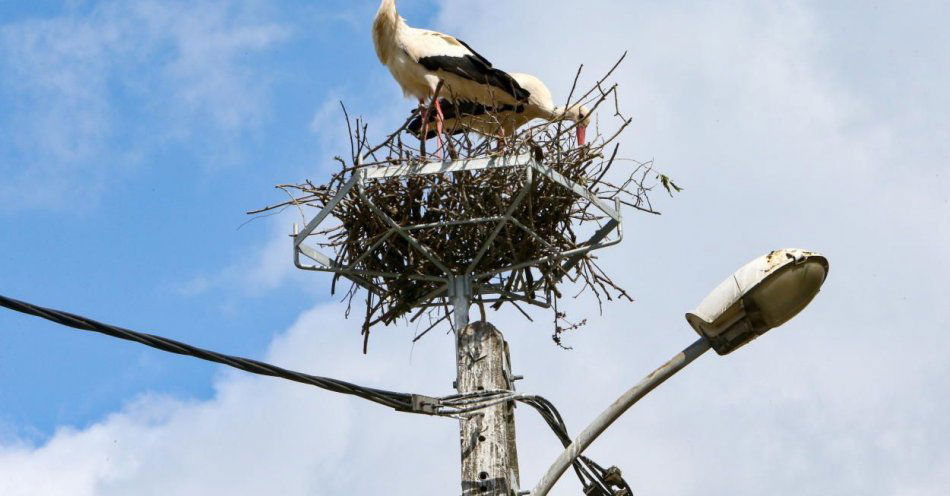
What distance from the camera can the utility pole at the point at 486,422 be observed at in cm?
578

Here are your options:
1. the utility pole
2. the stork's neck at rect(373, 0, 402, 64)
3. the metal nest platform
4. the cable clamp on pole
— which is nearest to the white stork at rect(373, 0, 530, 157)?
the stork's neck at rect(373, 0, 402, 64)

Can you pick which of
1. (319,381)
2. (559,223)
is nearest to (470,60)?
(559,223)

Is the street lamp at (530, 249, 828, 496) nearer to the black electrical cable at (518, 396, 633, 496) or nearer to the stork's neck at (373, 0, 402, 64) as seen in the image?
the black electrical cable at (518, 396, 633, 496)

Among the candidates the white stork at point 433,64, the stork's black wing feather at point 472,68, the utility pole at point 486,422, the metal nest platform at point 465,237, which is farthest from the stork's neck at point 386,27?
the utility pole at point 486,422

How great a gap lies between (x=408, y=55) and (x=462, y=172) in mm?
2963

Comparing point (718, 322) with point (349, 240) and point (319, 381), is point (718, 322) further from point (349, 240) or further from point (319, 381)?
point (349, 240)

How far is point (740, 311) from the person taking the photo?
17.9 feet

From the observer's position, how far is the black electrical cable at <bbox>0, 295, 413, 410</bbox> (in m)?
4.43

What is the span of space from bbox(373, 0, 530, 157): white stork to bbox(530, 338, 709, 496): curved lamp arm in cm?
483

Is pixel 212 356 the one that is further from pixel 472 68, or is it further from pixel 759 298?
pixel 472 68

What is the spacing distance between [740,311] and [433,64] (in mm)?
5076

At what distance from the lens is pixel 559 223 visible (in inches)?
318

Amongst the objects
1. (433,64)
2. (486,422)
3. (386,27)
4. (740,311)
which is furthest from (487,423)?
(386,27)

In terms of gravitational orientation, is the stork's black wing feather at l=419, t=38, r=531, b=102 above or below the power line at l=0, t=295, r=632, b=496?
above
